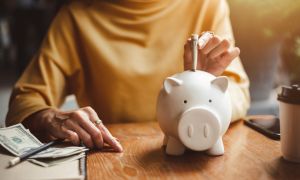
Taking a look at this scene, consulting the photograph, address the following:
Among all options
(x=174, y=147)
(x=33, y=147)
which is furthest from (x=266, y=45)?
(x=33, y=147)

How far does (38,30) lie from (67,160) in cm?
528

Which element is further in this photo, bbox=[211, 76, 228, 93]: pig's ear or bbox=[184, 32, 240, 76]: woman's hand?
bbox=[184, 32, 240, 76]: woman's hand

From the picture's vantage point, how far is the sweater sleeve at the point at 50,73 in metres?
1.14

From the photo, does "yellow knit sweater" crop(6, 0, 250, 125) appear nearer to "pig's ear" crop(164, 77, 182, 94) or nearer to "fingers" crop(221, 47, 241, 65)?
"fingers" crop(221, 47, 241, 65)

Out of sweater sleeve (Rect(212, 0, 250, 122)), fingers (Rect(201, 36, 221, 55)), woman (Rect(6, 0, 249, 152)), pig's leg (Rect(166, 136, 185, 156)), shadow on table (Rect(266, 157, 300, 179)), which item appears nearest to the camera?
shadow on table (Rect(266, 157, 300, 179))

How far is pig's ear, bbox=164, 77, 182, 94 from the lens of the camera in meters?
0.76

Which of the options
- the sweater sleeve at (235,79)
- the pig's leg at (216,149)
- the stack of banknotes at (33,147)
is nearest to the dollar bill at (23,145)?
the stack of banknotes at (33,147)

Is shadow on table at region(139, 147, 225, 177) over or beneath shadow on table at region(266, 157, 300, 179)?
over

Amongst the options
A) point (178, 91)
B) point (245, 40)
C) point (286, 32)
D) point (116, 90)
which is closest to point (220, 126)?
point (178, 91)

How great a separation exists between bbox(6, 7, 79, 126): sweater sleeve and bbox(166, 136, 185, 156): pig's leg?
17.2 inches

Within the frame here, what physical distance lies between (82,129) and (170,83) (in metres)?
0.24

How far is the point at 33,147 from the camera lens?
2.74ft

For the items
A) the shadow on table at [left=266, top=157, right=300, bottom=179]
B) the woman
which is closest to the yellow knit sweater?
the woman

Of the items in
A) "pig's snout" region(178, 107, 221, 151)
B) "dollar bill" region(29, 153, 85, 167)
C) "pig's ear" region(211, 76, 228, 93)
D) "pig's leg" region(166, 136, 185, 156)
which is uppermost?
"pig's ear" region(211, 76, 228, 93)
